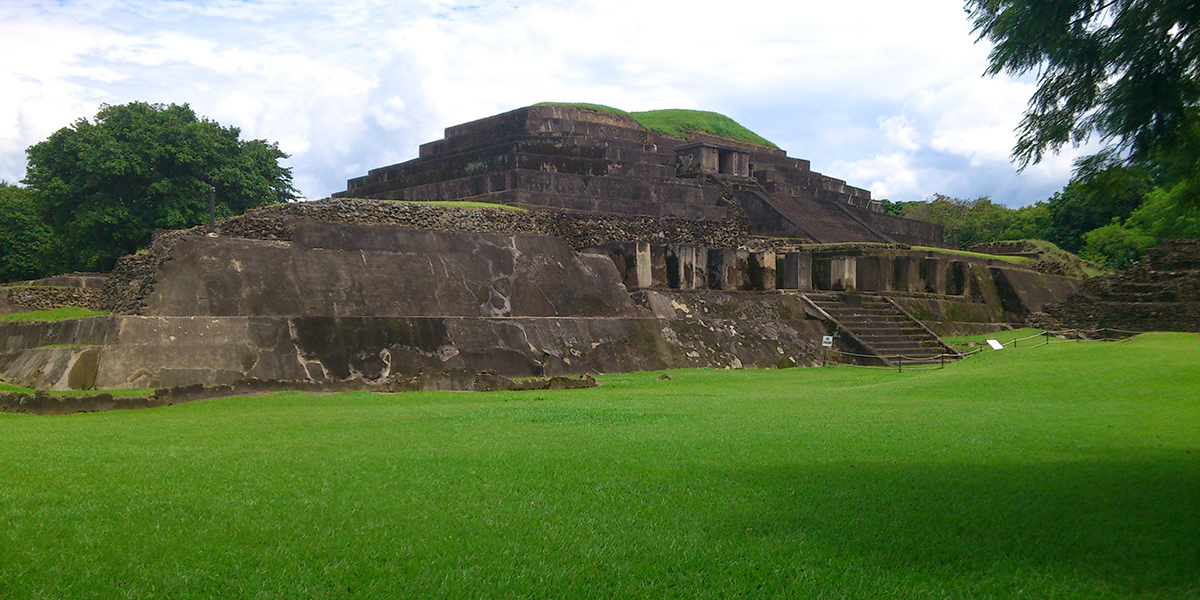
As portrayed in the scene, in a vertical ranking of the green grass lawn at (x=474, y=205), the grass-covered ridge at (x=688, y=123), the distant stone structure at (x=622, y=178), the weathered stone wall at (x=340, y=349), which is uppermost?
the grass-covered ridge at (x=688, y=123)

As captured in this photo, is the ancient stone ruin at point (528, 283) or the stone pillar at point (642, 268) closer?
the ancient stone ruin at point (528, 283)

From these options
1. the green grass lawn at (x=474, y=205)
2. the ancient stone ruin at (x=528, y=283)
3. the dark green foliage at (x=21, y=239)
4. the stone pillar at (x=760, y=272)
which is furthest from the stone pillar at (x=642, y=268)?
the dark green foliage at (x=21, y=239)

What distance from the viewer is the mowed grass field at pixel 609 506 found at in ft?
12.0

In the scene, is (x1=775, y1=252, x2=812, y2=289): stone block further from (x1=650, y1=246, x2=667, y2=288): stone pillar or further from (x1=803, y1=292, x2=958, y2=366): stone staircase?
(x1=650, y1=246, x2=667, y2=288): stone pillar

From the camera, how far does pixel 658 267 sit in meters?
20.2

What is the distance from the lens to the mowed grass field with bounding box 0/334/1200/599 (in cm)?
365

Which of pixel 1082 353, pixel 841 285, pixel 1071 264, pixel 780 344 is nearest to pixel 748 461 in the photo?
pixel 1082 353

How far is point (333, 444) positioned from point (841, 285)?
17.3 m

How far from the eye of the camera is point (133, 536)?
4125 mm

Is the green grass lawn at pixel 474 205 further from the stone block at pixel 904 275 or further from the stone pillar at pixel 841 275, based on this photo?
the stone block at pixel 904 275

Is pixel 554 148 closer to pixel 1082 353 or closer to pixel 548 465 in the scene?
pixel 1082 353

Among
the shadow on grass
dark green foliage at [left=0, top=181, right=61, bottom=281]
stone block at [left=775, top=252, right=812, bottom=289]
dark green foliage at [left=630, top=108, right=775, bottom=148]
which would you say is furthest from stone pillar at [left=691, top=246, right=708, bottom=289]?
dark green foliage at [left=0, top=181, right=61, bottom=281]

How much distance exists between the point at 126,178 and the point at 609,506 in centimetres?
2847

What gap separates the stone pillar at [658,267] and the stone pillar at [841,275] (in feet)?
14.9
